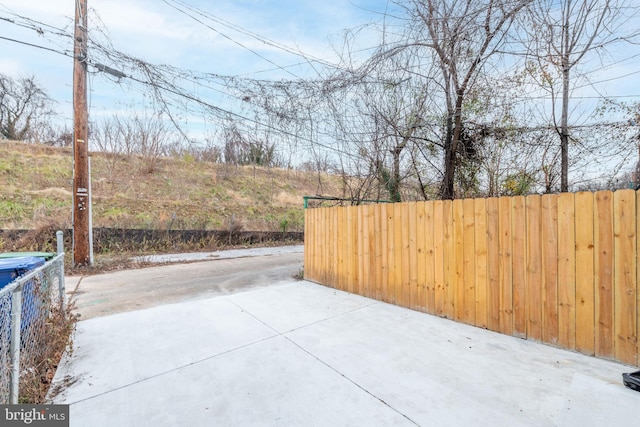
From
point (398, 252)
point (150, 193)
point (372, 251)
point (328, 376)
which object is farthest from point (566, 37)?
point (150, 193)

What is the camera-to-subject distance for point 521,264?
8.61ft

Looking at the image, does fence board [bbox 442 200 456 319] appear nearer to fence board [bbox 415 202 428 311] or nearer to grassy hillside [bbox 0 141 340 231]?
fence board [bbox 415 202 428 311]

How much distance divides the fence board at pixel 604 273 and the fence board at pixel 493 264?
2.26ft

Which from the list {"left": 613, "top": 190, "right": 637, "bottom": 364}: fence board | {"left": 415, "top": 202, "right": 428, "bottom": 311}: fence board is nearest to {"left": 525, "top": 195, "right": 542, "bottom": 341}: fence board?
{"left": 613, "top": 190, "right": 637, "bottom": 364}: fence board

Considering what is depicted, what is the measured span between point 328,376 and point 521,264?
76.3 inches

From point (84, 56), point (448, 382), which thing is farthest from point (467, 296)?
point (84, 56)

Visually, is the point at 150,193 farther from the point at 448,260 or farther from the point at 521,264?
the point at 521,264

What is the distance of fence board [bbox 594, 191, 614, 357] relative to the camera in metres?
Answer: 2.17

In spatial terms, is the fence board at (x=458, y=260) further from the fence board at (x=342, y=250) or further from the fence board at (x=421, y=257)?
the fence board at (x=342, y=250)

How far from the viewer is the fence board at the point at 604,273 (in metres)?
2.17

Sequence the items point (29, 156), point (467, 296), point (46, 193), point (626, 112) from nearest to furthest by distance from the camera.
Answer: point (467, 296) < point (626, 112) < point (46, 193) < point (29, 156)

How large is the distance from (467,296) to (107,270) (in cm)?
690

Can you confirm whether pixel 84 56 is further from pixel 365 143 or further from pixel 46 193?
pixel 46 193

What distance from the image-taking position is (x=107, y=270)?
634 cm
